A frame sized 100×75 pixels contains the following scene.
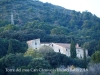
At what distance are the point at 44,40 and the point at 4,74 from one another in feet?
64.1

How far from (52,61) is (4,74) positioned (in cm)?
711

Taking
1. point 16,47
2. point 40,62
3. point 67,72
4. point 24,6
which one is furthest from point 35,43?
point 24,6

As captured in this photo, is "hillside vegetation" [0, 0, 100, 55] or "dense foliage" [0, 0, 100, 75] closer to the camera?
"dense foliage" [0, 0, 100, 75]

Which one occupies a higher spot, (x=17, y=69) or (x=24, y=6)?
(x=24, y=6)


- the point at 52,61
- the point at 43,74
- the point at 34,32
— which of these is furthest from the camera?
the point at 34,32

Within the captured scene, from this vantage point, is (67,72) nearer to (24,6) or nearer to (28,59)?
(28,59)

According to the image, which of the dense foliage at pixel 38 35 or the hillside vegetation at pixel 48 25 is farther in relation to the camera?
the hillside vegetation at pixel 48 25

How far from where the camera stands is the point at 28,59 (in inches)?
1235

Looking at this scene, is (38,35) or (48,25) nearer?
(38,35)

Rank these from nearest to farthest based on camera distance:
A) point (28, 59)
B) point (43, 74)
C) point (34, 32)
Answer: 1. point (43, 74)
2. point (28, 59)
3. point (34, 32)

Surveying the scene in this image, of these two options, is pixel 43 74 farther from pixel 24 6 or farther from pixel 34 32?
pixel 24 6

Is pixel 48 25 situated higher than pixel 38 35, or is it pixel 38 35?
pixel 48 25

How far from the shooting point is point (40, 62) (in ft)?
96.9

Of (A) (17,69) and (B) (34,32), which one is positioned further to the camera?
(B) (34,32)
